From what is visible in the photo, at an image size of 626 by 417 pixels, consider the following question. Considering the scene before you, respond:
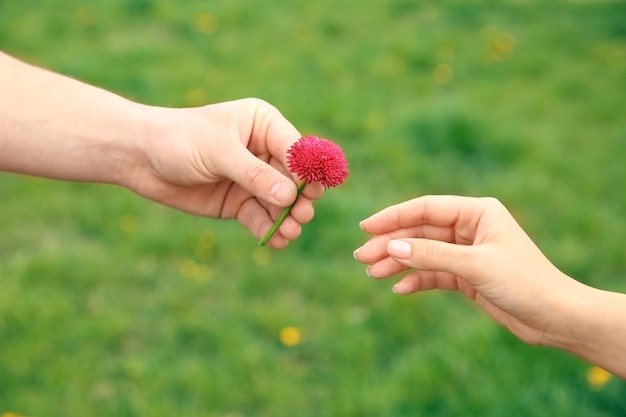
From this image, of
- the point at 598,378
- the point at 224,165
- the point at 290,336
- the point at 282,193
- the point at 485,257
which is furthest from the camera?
the point at 290,336

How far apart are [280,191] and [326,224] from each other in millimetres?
1420

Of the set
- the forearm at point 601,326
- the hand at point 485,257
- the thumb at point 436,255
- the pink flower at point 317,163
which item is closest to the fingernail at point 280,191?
the pink flower at point 317,163

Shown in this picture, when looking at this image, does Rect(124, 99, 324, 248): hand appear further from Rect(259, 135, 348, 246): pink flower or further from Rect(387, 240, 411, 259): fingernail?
Rect(387, 240, 411, 259): fingernail

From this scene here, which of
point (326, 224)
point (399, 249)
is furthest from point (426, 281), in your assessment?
point (326, 224)

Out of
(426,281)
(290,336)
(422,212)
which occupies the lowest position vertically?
(290,336)

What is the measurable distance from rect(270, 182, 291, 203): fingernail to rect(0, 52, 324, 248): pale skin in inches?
5.1

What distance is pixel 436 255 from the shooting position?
1.48m

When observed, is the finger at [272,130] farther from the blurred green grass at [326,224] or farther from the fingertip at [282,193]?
the blurred green grass at [326,224]

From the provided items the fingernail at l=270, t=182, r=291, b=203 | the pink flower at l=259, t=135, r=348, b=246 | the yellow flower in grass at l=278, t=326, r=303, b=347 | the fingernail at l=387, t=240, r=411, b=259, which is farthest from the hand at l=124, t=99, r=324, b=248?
the yellow flower in grass at l=278, t=326, r=303, b=347

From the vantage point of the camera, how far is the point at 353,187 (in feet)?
10.9

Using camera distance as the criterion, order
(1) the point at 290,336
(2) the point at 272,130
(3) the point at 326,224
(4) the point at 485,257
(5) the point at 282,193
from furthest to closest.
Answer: (3) the point at 326,224 → (1) the point at 290,336 → (2) the point at 272,130 → (5) the point at 282,193 → (4) the point at 485,257

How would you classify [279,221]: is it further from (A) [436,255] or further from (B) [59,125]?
(B) [59,125]

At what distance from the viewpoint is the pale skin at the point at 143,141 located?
181cm

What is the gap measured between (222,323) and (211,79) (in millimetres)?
1993
